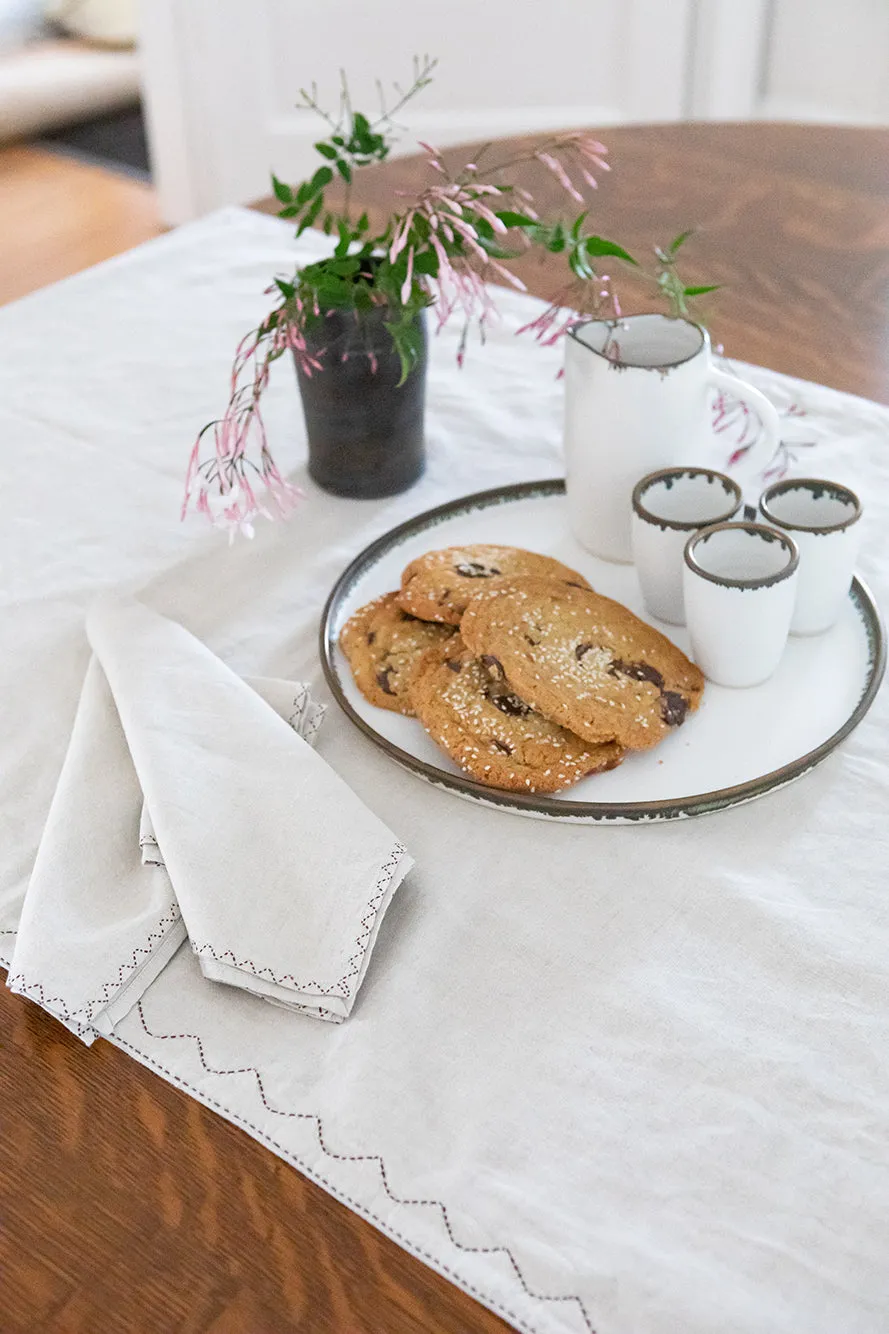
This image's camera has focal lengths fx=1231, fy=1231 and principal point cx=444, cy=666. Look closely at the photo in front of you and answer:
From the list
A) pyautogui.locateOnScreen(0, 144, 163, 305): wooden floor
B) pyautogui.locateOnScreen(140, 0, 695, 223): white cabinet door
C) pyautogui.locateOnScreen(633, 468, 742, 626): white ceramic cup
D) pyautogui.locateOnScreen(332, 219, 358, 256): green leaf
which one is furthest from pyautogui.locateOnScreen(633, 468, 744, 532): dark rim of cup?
pyautogui.locateOnScreen(0, 144, 163, 305): wooden floor

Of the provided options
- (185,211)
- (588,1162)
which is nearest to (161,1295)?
(588,1162)

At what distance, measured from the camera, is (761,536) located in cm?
86

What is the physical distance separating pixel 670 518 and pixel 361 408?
0.99 feet

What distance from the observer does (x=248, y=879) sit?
0.73 m

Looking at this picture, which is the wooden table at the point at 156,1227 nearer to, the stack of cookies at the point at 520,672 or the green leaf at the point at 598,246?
the stack of cookies at the point at 520,672

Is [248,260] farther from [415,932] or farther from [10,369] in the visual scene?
[415,932]

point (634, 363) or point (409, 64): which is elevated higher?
point (634, 363)

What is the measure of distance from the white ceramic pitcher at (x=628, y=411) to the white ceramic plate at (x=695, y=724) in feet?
0.17

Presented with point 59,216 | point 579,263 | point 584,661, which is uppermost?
point 579,263

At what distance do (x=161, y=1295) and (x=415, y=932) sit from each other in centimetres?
24

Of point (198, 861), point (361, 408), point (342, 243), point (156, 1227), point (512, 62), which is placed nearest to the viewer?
point (156, 1227)

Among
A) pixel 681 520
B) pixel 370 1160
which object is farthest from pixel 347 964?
pixel 681 520

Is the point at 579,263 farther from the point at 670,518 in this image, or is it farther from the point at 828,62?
the point at 828,62

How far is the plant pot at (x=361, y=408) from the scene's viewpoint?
1.02 m
